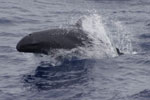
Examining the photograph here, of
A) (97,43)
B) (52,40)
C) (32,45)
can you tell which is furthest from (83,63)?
(32,45)

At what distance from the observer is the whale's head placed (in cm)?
1711

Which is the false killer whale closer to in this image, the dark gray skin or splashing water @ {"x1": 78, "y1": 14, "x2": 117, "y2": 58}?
the dark gray skin

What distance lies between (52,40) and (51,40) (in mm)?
48

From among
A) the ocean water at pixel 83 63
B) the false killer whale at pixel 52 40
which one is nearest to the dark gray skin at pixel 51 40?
the false killer whale at pixel 52 40

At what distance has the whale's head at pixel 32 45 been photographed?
56.1 feet

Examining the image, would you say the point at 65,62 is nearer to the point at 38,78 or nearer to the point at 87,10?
the point at 38,78

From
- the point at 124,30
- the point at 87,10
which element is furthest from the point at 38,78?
the point at 87,10

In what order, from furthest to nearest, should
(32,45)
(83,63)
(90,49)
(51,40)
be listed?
(90,49)
(83,63)
(51,40)
(32,45)

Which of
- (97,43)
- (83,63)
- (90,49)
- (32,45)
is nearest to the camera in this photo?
(32,45)

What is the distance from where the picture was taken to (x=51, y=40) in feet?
57.5

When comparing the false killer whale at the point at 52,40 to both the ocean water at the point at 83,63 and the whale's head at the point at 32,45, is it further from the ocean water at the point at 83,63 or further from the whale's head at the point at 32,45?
the ocean water at the point at 83,63

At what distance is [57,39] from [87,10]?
31.1ft

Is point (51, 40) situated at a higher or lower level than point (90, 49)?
higher

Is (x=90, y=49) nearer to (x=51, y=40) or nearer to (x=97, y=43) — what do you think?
(x=97, y=43)
